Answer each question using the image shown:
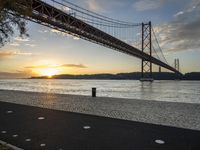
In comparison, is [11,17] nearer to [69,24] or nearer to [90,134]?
[90,134]

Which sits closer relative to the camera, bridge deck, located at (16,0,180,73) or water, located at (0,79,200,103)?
water, located at (0,79,200,103)

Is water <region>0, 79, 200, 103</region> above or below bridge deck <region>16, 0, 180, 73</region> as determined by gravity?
below

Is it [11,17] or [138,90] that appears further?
[138,90]

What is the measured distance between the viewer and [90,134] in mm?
7684

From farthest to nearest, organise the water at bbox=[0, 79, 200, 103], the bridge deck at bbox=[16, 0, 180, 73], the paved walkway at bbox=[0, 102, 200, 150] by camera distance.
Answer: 1. the bridge deck at bbox=[16, 0, 180, 73]
2. the water at bbox=[0, 79, 200, 103]
3. the paved walkway at bbox=[0, 102, 200, 150]

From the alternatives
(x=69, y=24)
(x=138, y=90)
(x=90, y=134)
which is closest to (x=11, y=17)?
(x=90, y=134)

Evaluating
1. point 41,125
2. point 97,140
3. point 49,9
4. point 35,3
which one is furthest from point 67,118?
point 49,9

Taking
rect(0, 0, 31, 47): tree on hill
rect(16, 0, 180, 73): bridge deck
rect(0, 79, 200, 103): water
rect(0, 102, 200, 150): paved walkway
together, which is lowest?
rect(0, 79, 200, 103): water

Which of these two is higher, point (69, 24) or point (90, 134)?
point (69, 24)

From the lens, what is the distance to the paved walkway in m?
6.64

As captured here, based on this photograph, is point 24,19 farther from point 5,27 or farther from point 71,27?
point 71,27

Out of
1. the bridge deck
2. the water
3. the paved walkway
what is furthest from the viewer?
the bridge deck

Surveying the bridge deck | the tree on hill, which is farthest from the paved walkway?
the bridge deck

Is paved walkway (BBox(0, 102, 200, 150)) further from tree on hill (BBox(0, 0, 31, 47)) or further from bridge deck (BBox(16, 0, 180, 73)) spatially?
bridge deck (BBox(16, 0, 180, 73))
